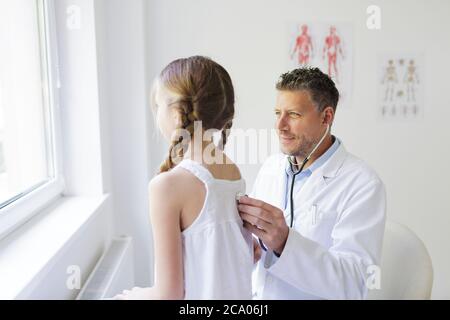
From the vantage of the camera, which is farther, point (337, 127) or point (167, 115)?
point (337, 127)

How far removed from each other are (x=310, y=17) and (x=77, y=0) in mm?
1075

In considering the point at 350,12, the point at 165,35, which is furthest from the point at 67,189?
the point at 350,12

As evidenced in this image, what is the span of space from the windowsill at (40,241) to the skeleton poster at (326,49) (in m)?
1.18

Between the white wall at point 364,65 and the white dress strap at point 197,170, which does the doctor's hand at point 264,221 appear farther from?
the white wall at point 364,65

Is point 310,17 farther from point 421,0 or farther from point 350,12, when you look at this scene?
point 421,0

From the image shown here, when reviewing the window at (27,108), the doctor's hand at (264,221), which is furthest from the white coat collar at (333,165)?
the window at (27,108)

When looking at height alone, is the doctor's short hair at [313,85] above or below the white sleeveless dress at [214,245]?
above

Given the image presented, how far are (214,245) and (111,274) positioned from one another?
2.63 ft

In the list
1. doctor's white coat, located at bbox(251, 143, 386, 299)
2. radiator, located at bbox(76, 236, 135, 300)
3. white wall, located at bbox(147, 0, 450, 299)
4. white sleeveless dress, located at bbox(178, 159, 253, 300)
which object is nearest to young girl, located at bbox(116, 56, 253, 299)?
white sleeveless dress, located at bbox(178, 159, 253, 300)

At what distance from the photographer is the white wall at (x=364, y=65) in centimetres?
184

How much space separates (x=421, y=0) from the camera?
6.32 feet

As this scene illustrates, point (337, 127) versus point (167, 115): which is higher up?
point (167, 115)

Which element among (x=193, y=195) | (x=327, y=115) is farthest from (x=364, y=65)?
(x=193, y=195)

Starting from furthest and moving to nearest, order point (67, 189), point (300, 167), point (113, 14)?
point (113, 14) < point (67, 189) < point (300, 167)
